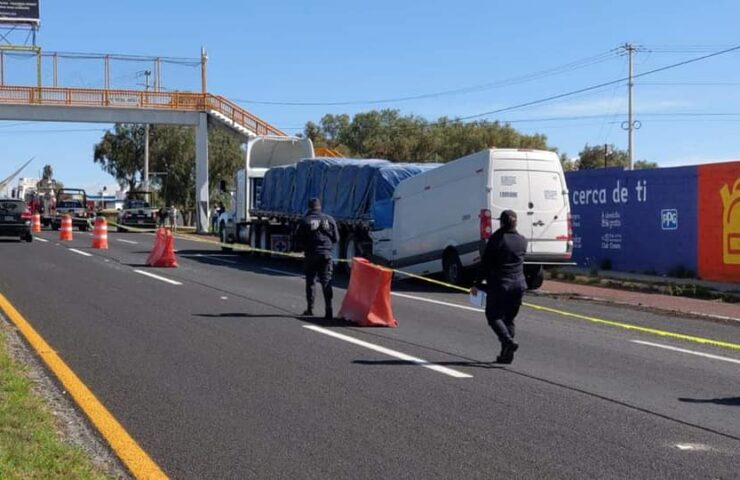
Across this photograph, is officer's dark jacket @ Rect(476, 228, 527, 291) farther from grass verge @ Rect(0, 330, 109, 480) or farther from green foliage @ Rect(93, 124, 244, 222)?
green foliage @ Rect(93, 124, 244, 222)

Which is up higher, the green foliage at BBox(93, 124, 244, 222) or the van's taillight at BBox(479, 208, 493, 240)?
the green foliage at BBox(93, 124, 244, 222)

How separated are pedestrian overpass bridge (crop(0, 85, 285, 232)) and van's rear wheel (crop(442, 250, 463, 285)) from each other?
2605cm

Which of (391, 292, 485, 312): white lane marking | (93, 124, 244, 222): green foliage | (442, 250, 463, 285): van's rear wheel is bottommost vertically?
(391, 292, 485, 312): white lane marking

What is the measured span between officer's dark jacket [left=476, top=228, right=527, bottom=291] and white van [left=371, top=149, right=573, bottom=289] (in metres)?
7.35

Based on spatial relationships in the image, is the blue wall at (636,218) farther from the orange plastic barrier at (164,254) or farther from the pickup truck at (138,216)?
the pickup truck at (138,216)

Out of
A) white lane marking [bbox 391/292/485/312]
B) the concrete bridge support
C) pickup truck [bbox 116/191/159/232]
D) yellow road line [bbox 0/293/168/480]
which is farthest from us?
pickup truck [bbox 116/191/159/232]

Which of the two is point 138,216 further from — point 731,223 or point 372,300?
point 372,300

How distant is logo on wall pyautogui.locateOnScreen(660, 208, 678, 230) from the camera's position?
70.1ft

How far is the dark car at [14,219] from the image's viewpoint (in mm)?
32094

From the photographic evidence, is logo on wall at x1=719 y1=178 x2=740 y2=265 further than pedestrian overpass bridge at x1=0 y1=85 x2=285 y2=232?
No

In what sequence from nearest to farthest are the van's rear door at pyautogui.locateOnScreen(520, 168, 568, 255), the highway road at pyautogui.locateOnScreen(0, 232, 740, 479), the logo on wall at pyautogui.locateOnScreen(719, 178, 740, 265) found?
the highway road at pyautogui.locateOnScreen(0, 232, 740, 479) < the van's rear door at pyautogui.locateOnScreen(520, 168, 568, 255) < the logo on wall at pyautogui.locateOnScreen(719, 178, 740, 265)

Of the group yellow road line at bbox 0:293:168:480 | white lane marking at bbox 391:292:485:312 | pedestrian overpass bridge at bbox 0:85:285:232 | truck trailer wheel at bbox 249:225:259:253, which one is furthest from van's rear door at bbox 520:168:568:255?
pedestrian overpass bridge at bbox 0:85:285:232

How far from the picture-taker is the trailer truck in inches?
689

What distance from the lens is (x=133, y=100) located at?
150ft
